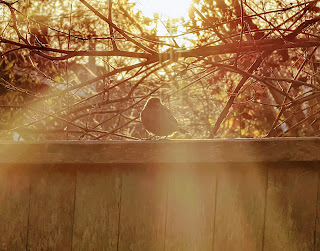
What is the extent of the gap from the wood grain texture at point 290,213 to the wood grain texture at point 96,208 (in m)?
0.65

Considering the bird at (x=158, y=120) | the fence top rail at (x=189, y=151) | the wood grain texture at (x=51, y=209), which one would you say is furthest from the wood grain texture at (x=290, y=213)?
the bird at (x=158, y=120)

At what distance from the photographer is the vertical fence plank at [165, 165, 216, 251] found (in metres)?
1.94

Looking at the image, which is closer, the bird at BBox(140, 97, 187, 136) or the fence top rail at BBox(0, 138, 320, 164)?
the fence top rail at BBox(0, 138, 320, 164)

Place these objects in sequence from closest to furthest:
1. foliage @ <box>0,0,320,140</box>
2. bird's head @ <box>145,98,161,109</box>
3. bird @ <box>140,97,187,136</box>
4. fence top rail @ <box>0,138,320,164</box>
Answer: fence top rail @ <box>0,138,320,164</box>, foliage @ <box>0,0,320,140</box>, bird @ <box>140,97,187,136</box>, bird's head @ <box>145,98,161,109</box>

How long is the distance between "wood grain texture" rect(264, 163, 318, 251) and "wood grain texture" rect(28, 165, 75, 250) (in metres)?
0.86

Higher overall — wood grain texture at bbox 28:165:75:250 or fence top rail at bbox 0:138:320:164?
fence top rail at bbox 0:138:320:164

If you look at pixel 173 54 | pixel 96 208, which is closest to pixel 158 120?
pixel 173 54

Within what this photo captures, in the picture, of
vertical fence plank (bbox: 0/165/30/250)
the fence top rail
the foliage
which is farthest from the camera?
the foliage

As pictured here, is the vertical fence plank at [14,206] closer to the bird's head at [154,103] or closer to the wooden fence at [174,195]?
the wooden fence at [174,195]

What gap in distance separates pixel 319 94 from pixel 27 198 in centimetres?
201

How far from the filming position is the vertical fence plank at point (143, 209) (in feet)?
6.40

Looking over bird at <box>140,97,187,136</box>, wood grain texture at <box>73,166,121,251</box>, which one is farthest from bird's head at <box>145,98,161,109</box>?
wood grain texture at <box>73,166,121,251</box>

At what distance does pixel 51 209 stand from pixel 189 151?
66 centimetres

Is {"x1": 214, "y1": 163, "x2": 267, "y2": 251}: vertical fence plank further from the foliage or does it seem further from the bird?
the bird
